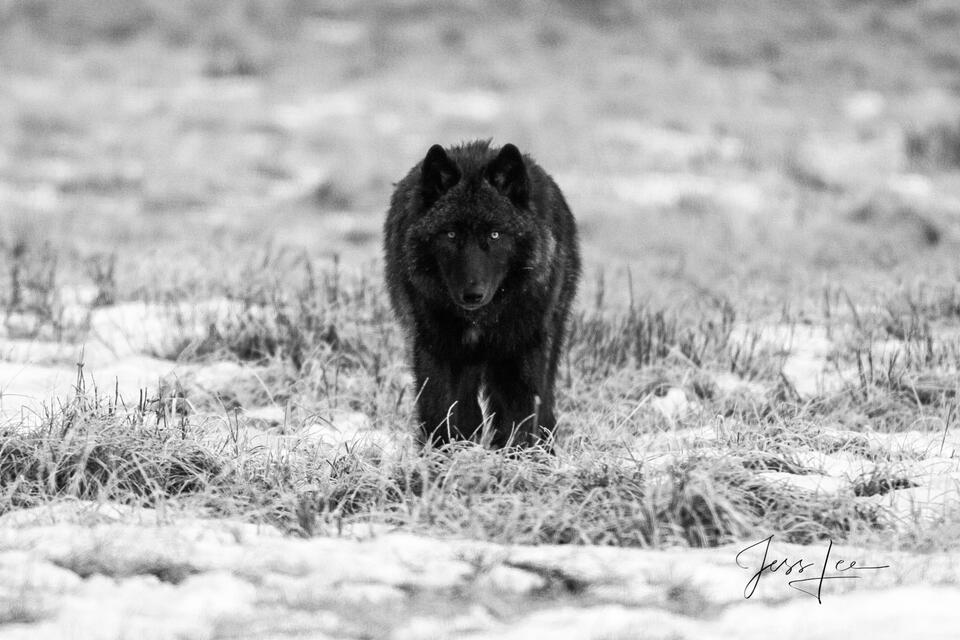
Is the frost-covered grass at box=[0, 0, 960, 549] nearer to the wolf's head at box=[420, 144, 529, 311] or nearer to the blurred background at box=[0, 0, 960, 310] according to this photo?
the blurred background at box=[0, 0, 960, 310]

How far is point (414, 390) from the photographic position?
536 centimetres

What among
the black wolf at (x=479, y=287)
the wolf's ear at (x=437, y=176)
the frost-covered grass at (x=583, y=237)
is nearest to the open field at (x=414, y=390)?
the frost-covered grass at (x=583, y=237)

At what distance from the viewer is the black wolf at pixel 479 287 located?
4934 millimetres

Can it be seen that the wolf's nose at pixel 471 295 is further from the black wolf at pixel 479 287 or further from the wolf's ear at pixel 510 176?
the wolf's ear at pixel 510 176

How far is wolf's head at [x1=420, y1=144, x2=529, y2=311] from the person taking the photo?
4875 millimetres

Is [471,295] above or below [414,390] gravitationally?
above

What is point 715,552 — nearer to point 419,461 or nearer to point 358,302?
point 419,461

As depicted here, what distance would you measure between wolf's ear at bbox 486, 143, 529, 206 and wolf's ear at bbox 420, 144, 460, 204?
171mm

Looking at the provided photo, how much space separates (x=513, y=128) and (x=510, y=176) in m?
10.6

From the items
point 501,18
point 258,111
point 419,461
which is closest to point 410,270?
point 419,461
